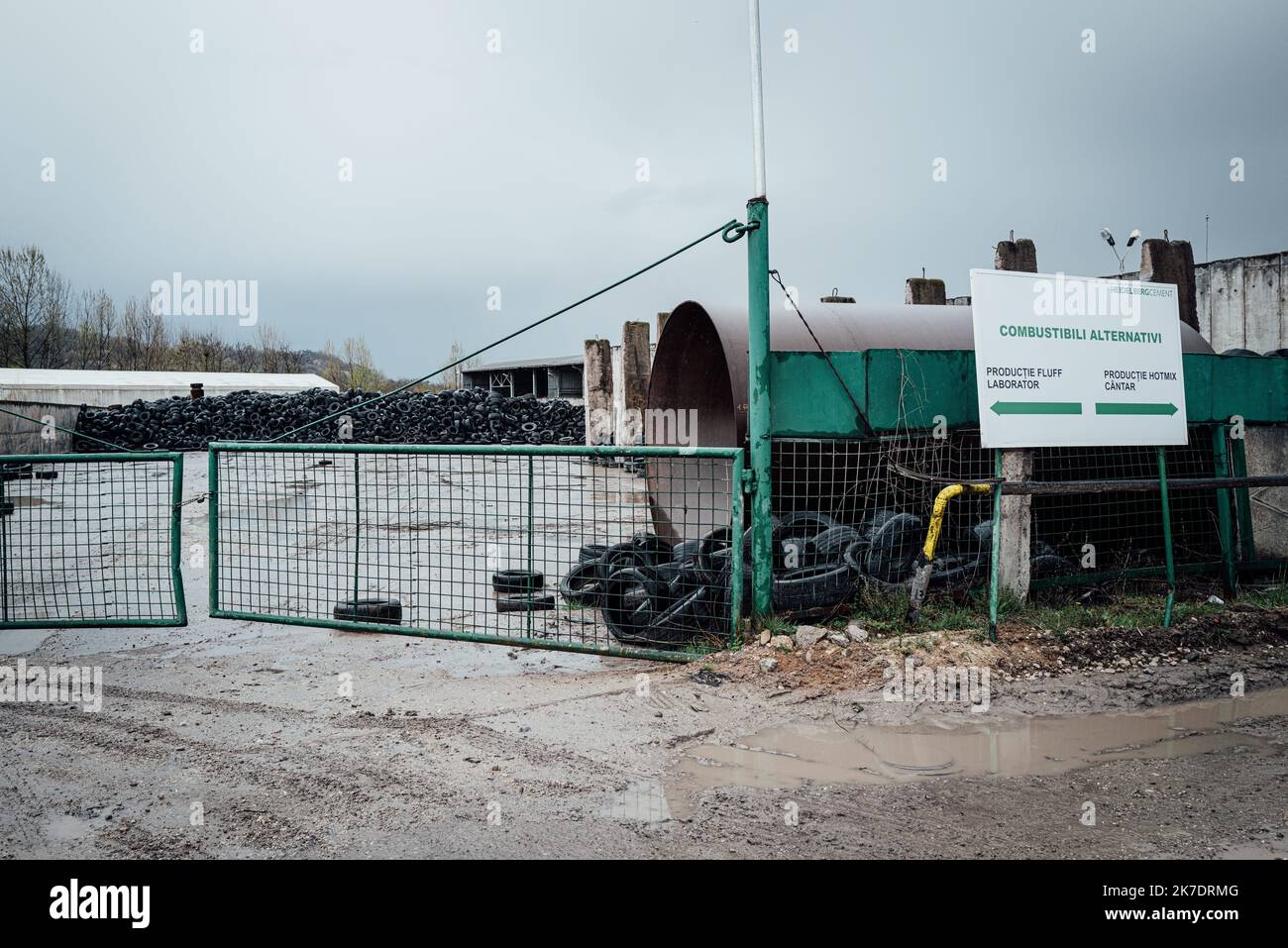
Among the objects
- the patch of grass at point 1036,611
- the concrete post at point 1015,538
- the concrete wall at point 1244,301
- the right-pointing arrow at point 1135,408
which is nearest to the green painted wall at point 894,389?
the concrete post at point 1015,538

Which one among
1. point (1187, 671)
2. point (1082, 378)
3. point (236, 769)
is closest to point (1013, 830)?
point (1187, 671)

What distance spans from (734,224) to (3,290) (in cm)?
5838

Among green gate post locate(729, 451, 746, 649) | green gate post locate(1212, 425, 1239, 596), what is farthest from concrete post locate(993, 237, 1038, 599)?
Answer: green gate post locate(729, 451, 746, 649)

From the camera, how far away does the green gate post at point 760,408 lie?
19.3 ft

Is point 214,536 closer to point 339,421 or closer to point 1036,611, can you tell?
→ point 1036,611

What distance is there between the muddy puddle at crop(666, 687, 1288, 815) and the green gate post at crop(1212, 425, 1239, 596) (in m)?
2.30

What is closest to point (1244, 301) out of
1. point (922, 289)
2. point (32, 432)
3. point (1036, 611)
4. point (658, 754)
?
point (922, 289)

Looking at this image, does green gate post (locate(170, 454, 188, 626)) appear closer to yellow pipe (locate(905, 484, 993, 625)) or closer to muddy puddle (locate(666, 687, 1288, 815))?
muddy puddle (locate(666, 687, 1288, 815))

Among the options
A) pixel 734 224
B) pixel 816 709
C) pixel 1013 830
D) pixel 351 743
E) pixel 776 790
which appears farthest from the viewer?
pixel 734 224

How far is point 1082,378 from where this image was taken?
641 cm

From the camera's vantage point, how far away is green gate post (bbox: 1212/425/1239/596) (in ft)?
23.2

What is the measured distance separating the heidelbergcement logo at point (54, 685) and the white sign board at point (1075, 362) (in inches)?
228

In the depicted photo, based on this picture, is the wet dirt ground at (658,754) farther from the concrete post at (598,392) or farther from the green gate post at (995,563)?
the concrete post at (598,392)
